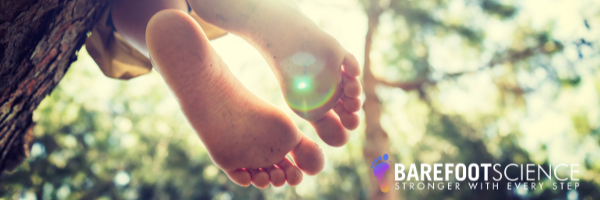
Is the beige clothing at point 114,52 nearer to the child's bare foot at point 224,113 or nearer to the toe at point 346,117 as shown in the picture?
the child's bare foot at point 224,113

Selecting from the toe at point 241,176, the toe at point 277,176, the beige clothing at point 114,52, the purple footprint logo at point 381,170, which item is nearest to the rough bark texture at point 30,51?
the beige clothing at point 114,52

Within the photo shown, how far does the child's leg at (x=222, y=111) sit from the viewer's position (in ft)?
2.19

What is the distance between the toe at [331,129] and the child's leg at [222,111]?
6cm

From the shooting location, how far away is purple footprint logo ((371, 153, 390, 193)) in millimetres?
2514

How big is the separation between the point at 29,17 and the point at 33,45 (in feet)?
0.30

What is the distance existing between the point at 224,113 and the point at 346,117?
36cm

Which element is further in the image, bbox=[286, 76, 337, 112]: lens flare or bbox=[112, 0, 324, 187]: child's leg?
bbox=[286, 76, 337, 112]: lens flare

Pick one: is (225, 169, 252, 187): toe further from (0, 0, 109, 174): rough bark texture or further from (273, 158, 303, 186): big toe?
(0, 0, 109, 174): rough bark texture

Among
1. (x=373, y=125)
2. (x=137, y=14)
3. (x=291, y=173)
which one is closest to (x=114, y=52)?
(x=137, y=14)

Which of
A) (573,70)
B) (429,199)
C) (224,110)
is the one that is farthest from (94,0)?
(429,199)

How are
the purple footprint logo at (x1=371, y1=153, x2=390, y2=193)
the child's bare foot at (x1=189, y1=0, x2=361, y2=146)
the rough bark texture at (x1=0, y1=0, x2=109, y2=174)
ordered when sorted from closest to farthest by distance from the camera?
1. the rough bark texture at (x1=0, y1=0, x2=109, y2=174)
2. the child's bare foot at (x1=189, y1=0, x2=361, y2=146)
3. the purple footprint logo at (x1=371, y1=153, x2=390, y2=193)

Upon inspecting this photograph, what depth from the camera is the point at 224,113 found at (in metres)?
0.76

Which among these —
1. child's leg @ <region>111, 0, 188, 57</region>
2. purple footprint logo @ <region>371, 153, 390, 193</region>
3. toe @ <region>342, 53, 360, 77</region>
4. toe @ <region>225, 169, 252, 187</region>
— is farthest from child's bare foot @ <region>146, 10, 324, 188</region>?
purple footprint logo @ <region>371, 153, 390, 193</region>

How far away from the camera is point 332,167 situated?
543cm
